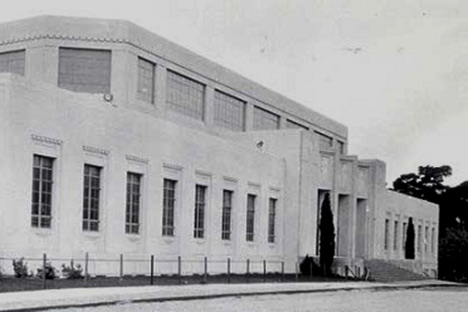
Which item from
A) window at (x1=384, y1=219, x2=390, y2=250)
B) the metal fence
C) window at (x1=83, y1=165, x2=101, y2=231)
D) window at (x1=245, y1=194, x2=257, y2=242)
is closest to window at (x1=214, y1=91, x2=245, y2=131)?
window at (x1=245, y1=194, x2=257, y2=242)

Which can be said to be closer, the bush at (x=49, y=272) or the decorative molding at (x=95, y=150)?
the bush at (x=49, y=272)

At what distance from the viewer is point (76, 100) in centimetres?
3506

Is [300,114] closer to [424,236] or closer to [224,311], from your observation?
[424,236]

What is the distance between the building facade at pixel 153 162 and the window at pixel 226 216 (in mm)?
93

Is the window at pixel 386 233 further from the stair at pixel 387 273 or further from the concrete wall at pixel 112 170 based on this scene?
the concrete wall at pixel 112 170

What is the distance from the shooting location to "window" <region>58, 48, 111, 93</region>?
162ft

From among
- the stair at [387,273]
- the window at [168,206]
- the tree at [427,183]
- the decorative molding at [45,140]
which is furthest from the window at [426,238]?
the decorative molding at [45,140]

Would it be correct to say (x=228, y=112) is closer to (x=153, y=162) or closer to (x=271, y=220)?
(x=271, y=220)

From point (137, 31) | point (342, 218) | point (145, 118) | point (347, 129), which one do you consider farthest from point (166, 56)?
point (347, 129)

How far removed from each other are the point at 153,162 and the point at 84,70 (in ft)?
37.4

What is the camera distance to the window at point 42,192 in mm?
33094

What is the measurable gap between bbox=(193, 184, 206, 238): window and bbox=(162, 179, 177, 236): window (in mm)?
2264

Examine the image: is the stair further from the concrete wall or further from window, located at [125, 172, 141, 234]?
window, located at [125, 172, 141, 234]

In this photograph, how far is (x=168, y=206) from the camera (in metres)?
43.8
